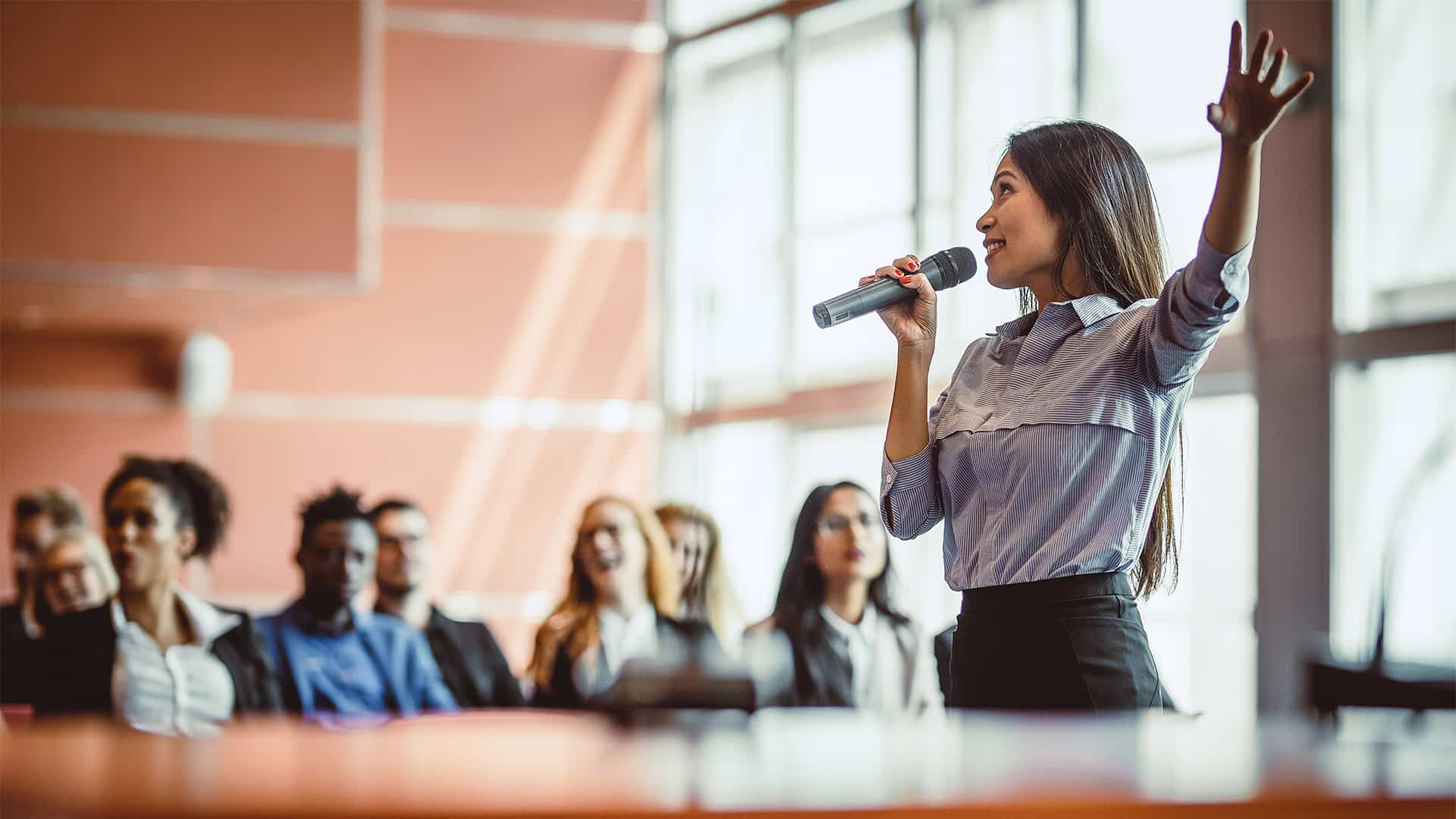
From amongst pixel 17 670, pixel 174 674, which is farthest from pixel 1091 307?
pixel 17 670

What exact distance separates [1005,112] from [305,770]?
4287 mm

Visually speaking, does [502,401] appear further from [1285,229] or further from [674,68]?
[1285,229]

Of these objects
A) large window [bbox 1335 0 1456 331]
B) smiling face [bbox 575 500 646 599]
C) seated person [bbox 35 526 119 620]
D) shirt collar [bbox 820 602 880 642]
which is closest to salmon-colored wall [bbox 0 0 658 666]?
seated person [bbox 35 526 119 620]

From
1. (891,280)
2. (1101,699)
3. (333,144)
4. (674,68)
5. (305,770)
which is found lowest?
(1101,699)

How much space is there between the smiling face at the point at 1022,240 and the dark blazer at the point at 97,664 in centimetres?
207

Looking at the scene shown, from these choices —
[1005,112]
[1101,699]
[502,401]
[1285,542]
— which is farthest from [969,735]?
[502,401]

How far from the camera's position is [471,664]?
3.97 m

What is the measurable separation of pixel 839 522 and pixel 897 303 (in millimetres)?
1858

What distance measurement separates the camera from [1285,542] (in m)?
3.67

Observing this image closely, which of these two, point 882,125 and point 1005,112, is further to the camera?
point 882,125

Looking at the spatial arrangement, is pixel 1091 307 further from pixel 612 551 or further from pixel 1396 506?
pixel 612 551

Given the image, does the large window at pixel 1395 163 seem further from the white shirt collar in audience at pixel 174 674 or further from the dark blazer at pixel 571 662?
the white shirt collar in audience at pixel 174 674

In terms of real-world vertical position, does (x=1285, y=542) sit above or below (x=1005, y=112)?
below

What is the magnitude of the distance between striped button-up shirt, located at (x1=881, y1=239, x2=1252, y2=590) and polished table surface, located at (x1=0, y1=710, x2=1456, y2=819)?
622mm
